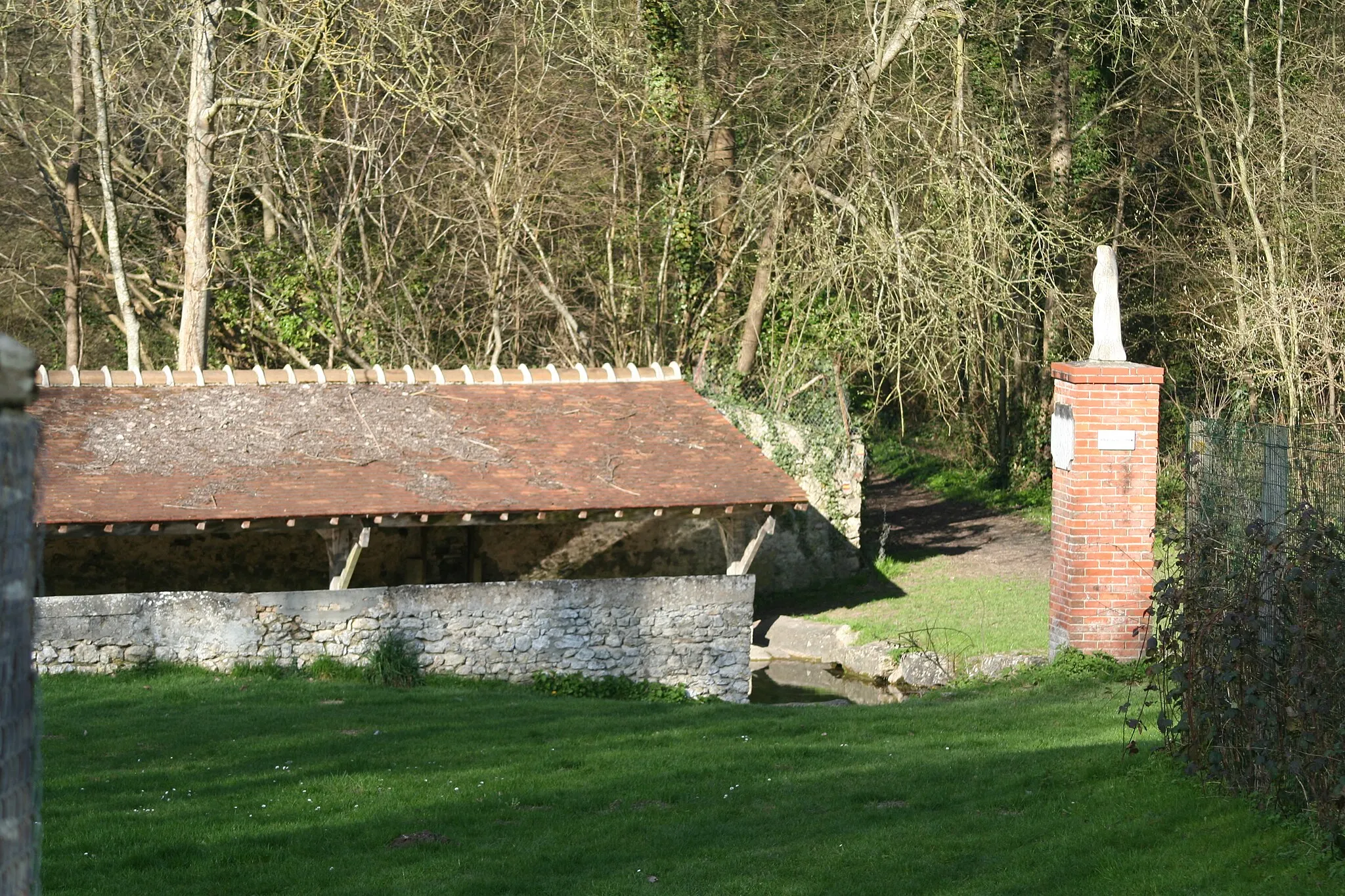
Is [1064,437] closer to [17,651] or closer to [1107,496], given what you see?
[1107,496]

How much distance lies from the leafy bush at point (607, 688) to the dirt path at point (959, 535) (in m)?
6.34

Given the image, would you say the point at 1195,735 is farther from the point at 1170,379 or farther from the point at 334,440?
the point at 1170,379

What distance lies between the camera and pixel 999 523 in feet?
72.6

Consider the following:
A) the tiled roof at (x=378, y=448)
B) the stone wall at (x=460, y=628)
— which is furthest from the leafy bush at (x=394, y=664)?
the tiled roof at (x=378, y=448)

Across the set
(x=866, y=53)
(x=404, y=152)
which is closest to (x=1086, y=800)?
(x=866, y=53)

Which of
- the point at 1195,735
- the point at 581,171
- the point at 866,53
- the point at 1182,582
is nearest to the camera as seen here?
the point at 1195,735

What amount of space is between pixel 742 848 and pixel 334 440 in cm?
894

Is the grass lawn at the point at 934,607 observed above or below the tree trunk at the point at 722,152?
below

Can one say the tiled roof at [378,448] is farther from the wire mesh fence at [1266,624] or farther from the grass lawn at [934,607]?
the wire mesh fence at [1266,624]

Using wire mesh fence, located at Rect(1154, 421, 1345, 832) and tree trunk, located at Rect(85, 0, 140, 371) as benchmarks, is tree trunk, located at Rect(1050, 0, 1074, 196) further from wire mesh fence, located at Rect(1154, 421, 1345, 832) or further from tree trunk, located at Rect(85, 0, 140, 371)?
wire mesh fence, located at Rect(1154, 421, 1345, 832)

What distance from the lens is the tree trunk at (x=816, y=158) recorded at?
18.3 meters

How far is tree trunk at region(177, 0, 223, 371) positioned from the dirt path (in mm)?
9576

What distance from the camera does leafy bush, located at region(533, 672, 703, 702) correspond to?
44.4ft

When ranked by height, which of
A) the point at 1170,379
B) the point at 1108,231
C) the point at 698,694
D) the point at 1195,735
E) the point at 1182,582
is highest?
the point at 1108,231
